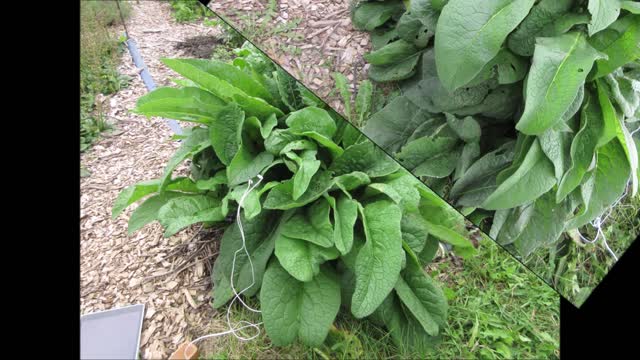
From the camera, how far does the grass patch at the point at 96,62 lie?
6.10ft

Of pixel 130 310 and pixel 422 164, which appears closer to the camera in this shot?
pixel 130 310

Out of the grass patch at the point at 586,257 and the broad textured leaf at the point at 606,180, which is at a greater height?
the broad textured leaf at the point at 606,180

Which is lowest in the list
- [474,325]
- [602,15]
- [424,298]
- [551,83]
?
[474,325]

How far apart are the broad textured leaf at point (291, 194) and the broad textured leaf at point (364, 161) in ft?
0.19

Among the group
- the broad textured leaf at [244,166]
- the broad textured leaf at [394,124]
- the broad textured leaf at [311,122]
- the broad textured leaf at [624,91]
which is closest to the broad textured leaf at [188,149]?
the broad textured leaf at [244,166]

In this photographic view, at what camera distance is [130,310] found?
1386mm

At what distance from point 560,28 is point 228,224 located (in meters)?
1.00

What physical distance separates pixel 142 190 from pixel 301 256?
505mm

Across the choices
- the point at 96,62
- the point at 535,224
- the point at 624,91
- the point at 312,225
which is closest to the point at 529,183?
the point at 535,224

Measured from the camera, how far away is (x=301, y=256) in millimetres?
1285

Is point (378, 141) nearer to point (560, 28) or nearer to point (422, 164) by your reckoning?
point (422, 164)

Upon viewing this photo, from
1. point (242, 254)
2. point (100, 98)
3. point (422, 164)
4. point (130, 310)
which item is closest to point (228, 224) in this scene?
point (242, 254)

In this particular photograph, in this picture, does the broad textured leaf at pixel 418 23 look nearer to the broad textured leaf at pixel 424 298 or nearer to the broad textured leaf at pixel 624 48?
the broad textured leaf at pixel 624 48

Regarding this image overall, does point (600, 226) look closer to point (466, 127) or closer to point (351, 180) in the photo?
point (466, 127)
